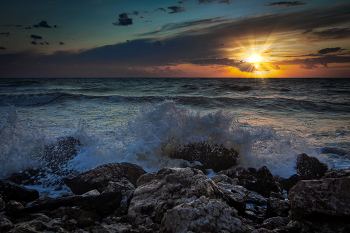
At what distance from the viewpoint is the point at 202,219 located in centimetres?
191

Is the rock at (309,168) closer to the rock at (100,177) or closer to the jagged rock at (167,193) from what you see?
the jagged rock at (167,193)

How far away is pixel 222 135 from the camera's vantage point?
594 cm

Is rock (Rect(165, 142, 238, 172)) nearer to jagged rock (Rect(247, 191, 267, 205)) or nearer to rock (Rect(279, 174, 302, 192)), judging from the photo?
rock (Rect(279, 174, 302, 192))

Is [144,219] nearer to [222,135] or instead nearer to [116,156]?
[116,156]

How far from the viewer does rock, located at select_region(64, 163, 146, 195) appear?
3.66 m

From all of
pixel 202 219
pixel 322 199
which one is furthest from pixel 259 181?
pixel 202 219

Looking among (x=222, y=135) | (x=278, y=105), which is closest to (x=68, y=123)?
(x=222, y=135)

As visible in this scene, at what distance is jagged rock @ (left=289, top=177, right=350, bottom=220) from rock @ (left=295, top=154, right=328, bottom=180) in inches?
98.9

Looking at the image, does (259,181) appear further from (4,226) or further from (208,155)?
(4,226)

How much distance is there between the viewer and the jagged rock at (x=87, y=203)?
8.60ft

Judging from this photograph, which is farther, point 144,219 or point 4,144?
point 4,144

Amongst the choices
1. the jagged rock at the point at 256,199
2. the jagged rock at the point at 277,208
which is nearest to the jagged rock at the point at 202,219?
the jagged rock at the point at 277,208

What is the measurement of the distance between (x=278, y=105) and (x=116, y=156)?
562 inches

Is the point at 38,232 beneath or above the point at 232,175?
above
